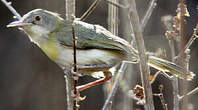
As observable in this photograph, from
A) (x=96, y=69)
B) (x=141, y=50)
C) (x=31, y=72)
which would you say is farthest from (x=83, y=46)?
(x=31, y=72)

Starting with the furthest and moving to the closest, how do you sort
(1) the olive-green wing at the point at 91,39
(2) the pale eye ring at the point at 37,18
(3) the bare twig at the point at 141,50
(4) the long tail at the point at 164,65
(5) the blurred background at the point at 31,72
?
(5) the blurred background at the point at 31,72
(2) the pale eye ring at the point at 37,18
(1) the olive-green wing at the point at 91,39
(4) the long tail at the point at 164,65
(3) the bare twig at the point at 141,50

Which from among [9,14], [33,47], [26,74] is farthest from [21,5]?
[26,74]

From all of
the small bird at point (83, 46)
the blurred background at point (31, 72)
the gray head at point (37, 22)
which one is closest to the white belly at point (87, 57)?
the small bird at point (83, 46)

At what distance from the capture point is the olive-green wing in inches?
169

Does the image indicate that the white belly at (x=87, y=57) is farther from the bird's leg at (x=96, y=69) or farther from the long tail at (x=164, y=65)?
the long tail at (x=164, y=65)

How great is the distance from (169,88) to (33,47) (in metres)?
3.50

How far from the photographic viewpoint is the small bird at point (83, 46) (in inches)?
166

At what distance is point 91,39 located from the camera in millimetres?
4367

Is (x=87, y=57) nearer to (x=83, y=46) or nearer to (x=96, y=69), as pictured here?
(x=83, y=46)

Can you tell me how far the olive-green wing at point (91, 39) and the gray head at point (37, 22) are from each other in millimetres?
161

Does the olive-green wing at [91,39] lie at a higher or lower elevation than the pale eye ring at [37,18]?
lower

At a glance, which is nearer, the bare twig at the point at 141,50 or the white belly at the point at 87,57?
the bare twig at the point at 141,50

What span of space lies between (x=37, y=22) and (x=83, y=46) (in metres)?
0.66

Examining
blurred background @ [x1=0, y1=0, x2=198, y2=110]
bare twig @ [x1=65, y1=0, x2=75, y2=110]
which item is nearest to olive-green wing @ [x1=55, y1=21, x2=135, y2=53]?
bare twig @ [x1=65, y1=0, x2=75, y2=110]
